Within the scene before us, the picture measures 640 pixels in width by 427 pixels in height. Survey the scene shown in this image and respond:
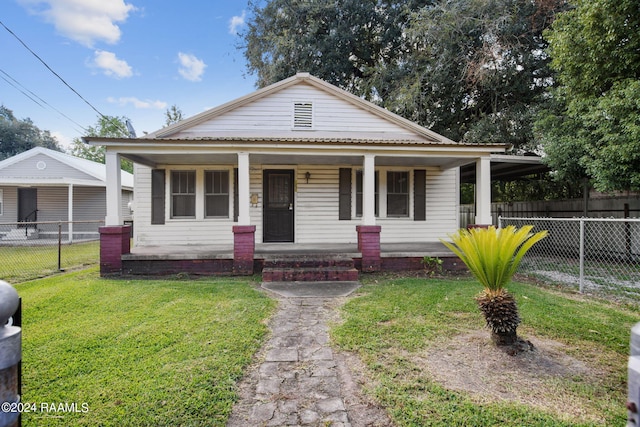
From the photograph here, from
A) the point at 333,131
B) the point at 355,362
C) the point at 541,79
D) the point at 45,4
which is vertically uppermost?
the point at 45,4

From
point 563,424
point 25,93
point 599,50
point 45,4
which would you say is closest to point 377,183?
point 599,50

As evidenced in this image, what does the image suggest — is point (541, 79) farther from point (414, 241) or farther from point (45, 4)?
point (45, 4)

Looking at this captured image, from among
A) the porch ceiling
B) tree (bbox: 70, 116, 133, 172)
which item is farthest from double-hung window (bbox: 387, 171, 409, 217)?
tree (bbox: 70, 116, 133, 172)

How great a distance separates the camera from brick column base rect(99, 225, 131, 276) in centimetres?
671

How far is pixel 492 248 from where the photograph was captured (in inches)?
122

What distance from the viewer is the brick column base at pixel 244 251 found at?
6.78 m

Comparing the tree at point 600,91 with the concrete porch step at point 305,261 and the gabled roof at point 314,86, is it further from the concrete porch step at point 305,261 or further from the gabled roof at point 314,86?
the concrete porch step at point 305,261

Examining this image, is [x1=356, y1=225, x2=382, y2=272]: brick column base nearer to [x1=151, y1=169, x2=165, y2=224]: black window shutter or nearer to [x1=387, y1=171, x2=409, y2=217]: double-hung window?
[x1=387, y1=171, x2=409, y2=217]: double-hung window

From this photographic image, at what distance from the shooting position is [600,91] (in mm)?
7629

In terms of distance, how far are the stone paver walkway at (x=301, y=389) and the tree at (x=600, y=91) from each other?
7.45m

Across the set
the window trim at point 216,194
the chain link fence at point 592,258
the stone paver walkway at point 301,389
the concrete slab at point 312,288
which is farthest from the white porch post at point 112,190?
the chain link fence at point 592,258

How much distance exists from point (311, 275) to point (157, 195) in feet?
15.7

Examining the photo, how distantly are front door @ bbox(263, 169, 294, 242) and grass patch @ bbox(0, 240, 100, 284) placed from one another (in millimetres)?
4692

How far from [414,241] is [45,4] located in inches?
600
